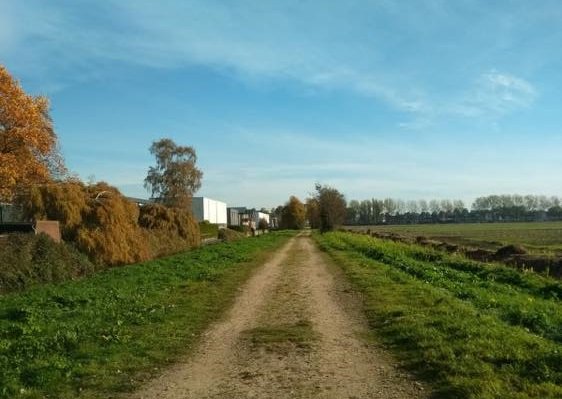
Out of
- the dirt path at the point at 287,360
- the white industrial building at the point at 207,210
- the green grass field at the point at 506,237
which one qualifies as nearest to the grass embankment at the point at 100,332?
the dirt path at the point at 287,360

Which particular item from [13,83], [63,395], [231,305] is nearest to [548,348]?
[63,395]

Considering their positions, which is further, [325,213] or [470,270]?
[325,213]

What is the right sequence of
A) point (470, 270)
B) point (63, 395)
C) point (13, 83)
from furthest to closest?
point (13, 83)
point (470, 270)
point (63, 395)

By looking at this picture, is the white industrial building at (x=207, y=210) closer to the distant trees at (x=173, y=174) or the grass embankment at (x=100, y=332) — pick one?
the distant trees at (x=173, y=174)

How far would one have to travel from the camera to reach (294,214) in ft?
384

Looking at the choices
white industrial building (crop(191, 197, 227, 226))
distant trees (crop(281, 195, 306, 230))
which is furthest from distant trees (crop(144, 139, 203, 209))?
distant trees (crop(281, 195, 306, 230))

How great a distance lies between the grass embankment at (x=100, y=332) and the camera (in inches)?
282

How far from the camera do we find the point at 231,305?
1354cm

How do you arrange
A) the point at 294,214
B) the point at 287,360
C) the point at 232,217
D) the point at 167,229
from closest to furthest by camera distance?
the point at 287,360 < the point at 167,229 < the point at 294,214 < the point at 232,217

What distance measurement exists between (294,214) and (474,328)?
108 metres

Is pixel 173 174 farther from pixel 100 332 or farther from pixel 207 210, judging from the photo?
pixel 100 332

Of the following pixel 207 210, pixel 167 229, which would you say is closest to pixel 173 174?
pixel 207 210

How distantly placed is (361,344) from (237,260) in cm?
1921

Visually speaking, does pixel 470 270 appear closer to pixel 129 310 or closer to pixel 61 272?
pixel 129 310
